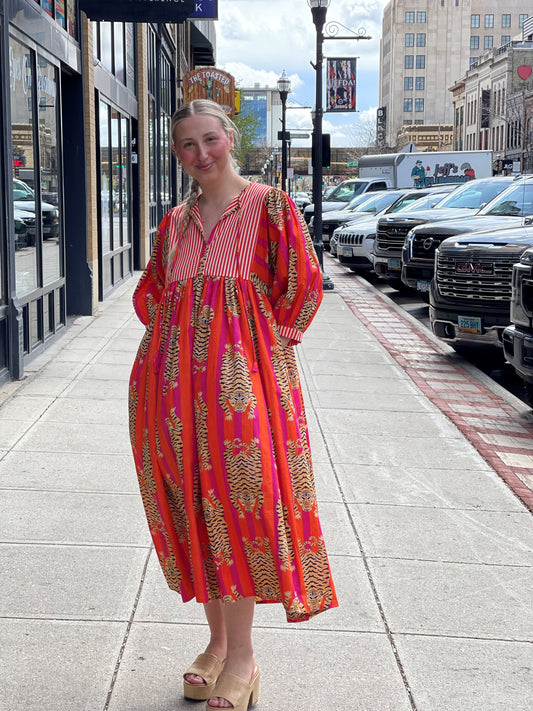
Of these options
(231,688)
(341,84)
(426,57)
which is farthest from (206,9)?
(426,57)

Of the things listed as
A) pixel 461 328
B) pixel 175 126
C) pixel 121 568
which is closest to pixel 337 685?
pixel 121 568

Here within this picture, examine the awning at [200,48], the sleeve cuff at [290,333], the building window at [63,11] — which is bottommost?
the sleeve cuff at [290,333]

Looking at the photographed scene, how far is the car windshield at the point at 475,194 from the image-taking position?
15695 mm

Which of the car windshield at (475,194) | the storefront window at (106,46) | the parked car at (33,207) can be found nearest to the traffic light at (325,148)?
the car windshield at (475,194)

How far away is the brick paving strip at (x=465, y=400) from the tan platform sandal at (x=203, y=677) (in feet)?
8.74

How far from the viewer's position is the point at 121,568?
4145mm

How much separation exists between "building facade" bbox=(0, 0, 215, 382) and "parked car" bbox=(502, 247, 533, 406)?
13.3 ft

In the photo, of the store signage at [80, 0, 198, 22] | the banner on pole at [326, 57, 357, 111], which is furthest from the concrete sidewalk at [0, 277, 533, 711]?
the banner on pole at [326, 57, 357, 111]

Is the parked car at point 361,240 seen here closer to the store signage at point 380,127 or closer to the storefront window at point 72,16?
the storefront window at point 72,16

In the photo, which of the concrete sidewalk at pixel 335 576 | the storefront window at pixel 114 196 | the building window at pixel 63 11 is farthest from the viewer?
the storefront window at pixel 114 196

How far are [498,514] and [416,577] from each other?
105 cm

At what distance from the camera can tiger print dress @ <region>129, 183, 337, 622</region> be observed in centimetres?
281

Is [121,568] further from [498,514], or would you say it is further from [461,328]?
[461,328]

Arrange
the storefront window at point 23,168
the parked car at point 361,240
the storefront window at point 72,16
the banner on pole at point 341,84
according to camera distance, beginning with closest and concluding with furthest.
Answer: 1. the storefront window at point 23,168
2. the storefront window at point 72,16
3. the parked car at point 361,240
4. the banner on pole at point 341,84
